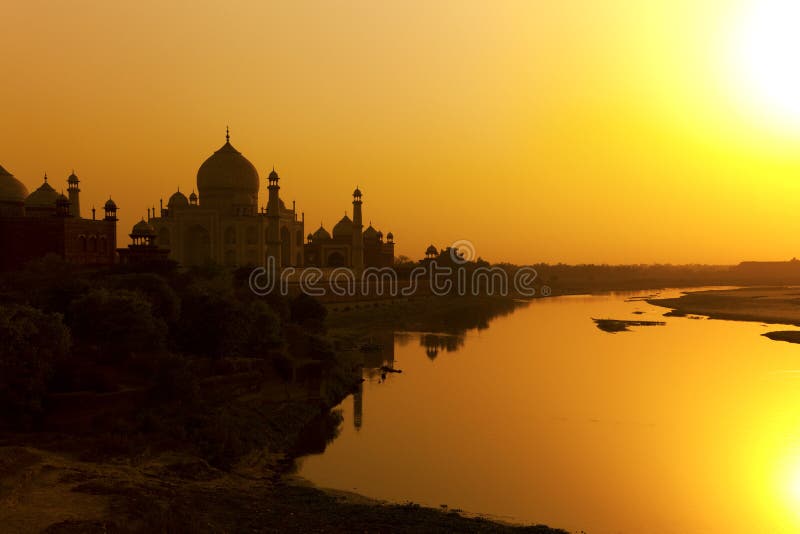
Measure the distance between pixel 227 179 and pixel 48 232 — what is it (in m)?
17.9

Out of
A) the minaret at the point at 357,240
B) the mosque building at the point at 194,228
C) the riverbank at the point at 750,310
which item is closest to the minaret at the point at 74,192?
the mosque building at the point at 194,228

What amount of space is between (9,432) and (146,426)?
9.07ft

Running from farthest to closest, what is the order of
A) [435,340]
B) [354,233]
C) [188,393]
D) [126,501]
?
[354,233] → [435,340] → [188,393] → [126,501]

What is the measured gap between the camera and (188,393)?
16672mm

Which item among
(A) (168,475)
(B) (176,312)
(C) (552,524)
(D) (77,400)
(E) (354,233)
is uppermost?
(E) (354,233)

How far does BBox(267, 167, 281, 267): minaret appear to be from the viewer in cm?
4634

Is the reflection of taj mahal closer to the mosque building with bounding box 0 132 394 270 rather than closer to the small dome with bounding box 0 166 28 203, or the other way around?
the mosque building with bounding box 0 132 394 270

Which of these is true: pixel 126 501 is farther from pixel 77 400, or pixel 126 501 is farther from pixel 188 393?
pixel 188 393

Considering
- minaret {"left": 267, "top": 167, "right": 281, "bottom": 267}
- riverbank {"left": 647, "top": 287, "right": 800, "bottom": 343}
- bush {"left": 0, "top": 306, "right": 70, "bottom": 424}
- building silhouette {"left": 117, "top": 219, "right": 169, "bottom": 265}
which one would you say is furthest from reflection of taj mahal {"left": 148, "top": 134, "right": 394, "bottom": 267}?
riverbank {"left": 647, "top": 287, "right": 800, "bottom": 343}

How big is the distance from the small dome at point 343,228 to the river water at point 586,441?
32472mm

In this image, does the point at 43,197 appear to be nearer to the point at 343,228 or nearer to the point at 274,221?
the point at 274,221

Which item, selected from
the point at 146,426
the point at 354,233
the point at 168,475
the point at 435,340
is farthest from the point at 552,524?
the point at 354,233

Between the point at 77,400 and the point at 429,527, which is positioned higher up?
the point at 77,400

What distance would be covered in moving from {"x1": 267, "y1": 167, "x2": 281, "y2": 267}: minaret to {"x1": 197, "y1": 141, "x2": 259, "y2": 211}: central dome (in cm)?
134
